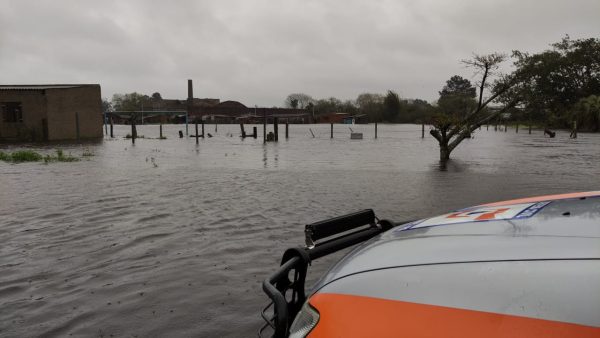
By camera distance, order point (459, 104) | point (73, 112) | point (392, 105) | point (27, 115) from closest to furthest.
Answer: point (459, 104), point (27, 115), point (73, 112), point (392, 105)

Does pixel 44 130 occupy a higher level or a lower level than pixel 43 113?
lower

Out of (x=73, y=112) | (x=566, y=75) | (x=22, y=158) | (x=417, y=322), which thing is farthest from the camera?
(x=73, y=112)

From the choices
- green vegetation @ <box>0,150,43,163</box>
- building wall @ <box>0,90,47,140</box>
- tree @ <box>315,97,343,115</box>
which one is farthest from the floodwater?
tree @ <box>315,97,343,115</box>

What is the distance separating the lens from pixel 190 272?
5816mm

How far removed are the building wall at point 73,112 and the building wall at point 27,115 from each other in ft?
2.31

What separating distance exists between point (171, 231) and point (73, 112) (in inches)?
1690

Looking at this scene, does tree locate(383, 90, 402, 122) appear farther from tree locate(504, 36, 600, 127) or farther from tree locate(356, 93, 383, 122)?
tree locate(504, 36, 600, 127)

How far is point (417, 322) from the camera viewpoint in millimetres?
1528

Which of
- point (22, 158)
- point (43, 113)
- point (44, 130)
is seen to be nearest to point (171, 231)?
point (22, 158)

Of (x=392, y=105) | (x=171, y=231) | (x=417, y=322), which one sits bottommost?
(x=171, y=231)

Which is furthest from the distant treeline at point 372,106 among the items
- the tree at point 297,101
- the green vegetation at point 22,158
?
the green vegetation at point 22,158

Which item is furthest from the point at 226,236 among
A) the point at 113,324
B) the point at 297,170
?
the point at 297,170

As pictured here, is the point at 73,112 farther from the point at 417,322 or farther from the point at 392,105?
the point at 392,105

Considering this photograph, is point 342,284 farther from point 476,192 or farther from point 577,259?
point 476,192
